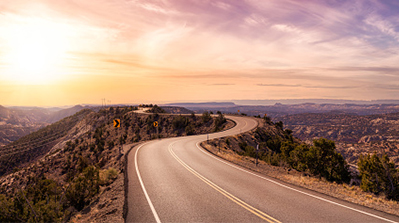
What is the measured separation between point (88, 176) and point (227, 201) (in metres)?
9.76

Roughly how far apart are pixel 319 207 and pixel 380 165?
1275cm

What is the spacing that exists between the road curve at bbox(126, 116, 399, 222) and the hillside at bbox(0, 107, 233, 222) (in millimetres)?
1386

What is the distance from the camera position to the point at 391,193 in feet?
40.2

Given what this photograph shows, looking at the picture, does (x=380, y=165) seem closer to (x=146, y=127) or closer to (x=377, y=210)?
(x=377, y=210)

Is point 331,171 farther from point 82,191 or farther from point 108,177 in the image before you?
point 82,191

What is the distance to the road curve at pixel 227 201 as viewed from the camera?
7.79 m

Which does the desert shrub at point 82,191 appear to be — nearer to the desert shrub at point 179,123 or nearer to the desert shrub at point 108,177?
the desert shrub at point 108,177

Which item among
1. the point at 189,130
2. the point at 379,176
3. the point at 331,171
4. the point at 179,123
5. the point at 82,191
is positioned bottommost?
the point at 331,171

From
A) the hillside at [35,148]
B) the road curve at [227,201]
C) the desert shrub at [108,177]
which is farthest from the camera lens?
the hillside at [35,148]

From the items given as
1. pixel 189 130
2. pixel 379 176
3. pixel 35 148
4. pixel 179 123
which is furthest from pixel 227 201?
pixel 35 148

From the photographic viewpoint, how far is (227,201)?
9289mm

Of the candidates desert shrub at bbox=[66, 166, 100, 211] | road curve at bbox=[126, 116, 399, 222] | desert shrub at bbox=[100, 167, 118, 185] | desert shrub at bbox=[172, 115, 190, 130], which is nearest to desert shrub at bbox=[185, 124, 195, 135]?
desert shrub at bbox=[172, 115, 190, 130]

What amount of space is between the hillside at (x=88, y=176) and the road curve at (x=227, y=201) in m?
1.39

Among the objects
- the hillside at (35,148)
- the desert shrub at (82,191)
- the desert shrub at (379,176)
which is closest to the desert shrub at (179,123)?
the desert shrub at (82,191)
